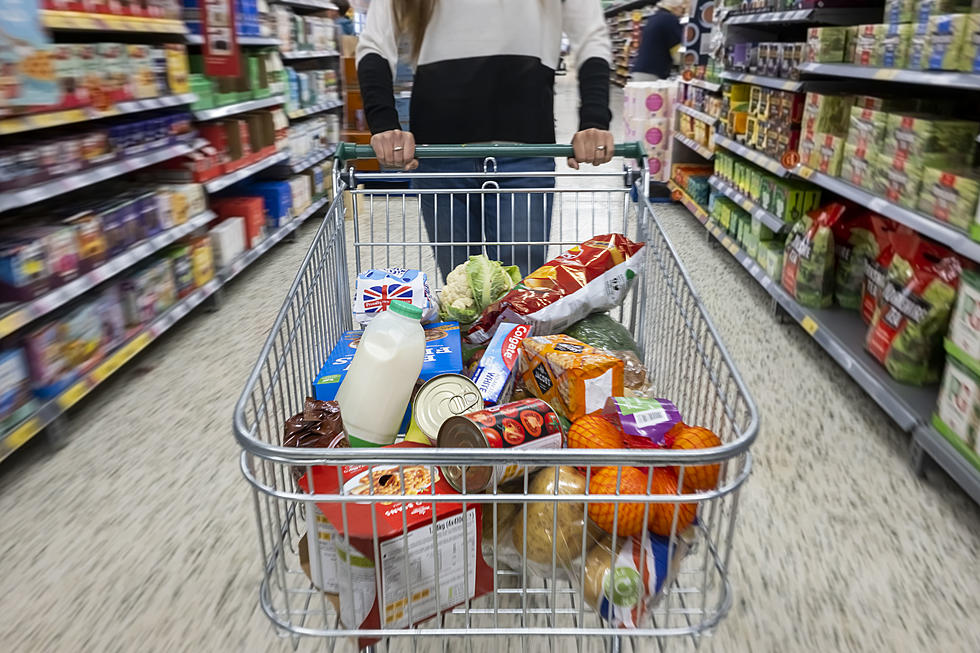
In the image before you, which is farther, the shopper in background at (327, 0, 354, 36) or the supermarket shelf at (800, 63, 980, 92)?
the shopper in background at (327, 0, 354, 36)

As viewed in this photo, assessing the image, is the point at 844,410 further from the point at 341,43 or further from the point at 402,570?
the point at 341,43

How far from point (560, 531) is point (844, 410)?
195 cm

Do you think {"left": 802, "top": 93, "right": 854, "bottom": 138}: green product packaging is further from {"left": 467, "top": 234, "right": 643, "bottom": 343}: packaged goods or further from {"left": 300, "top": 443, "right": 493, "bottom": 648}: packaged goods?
{"left": 300, "top": 443, "right": 493, "bottom": 648}: packaged goods

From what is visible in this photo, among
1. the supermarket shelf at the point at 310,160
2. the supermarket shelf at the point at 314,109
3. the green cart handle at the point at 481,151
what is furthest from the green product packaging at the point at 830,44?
the supermarket shelf at the point at 314,109

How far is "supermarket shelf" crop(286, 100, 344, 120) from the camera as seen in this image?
489 cm

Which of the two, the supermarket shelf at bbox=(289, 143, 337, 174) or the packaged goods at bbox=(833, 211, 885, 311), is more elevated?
the supermarket shelf at bbox=(289, 143, 337, 174)

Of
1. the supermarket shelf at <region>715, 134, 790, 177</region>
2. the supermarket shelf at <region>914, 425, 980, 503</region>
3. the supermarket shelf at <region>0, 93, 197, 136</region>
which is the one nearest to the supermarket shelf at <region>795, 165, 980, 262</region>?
the supermarket shelf at <region>715, 134, 790, 177</region>

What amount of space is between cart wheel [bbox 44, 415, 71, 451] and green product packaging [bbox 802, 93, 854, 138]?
10.0 ft

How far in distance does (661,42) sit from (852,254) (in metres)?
5.57

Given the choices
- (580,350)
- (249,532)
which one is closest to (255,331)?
(249,532)

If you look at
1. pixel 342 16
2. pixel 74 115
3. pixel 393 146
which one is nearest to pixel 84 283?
pixel 74 115

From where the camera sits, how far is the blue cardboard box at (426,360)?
1211mm

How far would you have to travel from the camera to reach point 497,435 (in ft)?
2.95

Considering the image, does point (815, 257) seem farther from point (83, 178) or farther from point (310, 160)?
point (310, 160)
